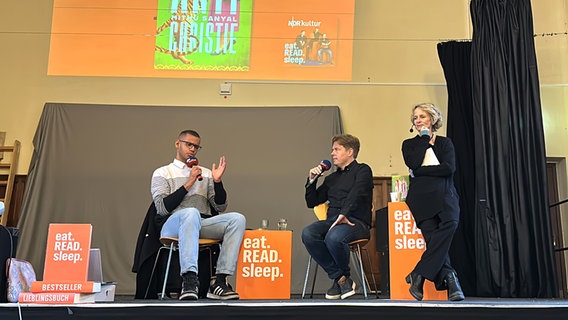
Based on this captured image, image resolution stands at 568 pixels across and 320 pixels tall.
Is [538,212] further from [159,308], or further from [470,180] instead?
[159,308]

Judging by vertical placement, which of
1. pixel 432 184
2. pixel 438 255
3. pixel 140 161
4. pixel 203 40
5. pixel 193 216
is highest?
pixel 203 40

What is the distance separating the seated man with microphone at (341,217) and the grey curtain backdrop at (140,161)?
204 centimetres

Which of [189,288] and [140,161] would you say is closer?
[189,288]

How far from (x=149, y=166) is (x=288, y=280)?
271 centimetres

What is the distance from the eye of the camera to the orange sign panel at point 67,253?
2.73 metres

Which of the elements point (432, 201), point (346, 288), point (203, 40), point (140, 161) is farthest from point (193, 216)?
point (203, 40)

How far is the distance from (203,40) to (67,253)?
10.9ft

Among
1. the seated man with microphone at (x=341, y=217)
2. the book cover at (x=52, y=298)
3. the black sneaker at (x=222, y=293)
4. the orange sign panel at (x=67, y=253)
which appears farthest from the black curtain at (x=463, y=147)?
the book cover at (x=52, y=298)

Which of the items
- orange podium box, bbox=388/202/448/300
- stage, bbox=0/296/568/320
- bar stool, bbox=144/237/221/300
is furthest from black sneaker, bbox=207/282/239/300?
orange podium box, bbox=388/202/448/300

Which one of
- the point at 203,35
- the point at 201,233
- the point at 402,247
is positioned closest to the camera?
the point at 402,247

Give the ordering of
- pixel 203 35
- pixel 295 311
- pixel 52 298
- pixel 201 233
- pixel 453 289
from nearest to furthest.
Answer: pixel 295 311 < pixel 52 298 < pixel 453 289 < pixel 201 233 < pixel 203 35

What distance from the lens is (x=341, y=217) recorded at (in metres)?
3.13

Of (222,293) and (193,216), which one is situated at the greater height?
(193,216)

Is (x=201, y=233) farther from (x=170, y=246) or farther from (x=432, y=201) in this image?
(x=432, y=201)
